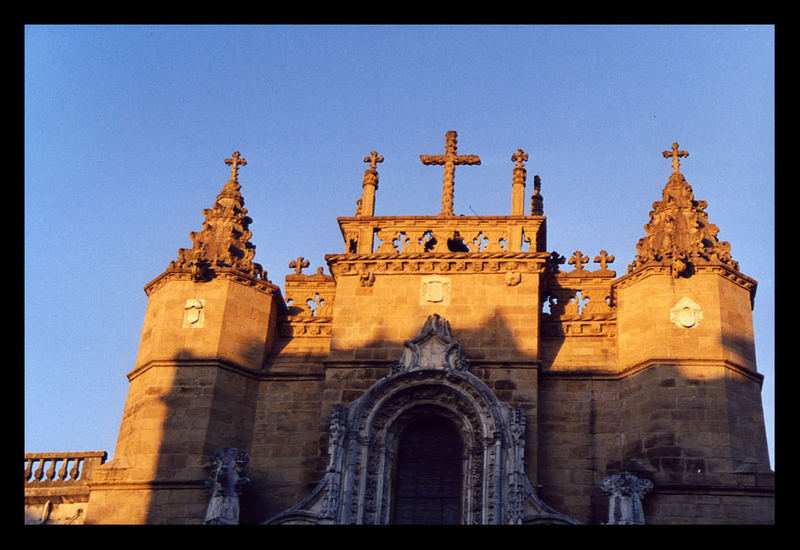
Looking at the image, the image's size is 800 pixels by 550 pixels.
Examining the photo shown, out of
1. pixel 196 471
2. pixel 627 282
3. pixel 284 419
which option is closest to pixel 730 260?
pixel 627 282

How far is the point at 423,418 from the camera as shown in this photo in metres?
22.7

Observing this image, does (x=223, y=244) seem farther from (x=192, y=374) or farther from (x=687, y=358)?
(x=687, y=358)

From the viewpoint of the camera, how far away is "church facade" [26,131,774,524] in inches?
844

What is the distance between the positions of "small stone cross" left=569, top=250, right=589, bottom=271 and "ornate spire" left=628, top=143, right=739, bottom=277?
3.39ft

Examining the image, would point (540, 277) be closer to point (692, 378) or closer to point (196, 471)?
point (692, 378)

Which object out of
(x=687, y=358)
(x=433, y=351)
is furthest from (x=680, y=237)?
(x=433, y=351)

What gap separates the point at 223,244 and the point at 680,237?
26.0 feet

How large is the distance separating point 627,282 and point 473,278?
8.50 feet

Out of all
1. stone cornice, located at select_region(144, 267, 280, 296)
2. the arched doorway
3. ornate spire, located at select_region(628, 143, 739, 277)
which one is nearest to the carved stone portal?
the arched doorway

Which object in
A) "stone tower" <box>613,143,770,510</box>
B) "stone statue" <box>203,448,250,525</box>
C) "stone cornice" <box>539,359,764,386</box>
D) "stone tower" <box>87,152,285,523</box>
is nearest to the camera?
"stone statue" <box>203,448,250,525</box>

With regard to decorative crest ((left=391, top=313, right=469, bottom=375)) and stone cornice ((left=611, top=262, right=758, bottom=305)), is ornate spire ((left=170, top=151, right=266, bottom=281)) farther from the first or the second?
stone cornice ((left=611, top=262, right=758, bottom=305))

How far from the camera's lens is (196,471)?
22.1m
